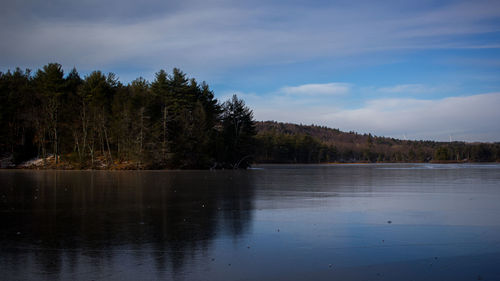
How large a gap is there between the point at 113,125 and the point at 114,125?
337mm

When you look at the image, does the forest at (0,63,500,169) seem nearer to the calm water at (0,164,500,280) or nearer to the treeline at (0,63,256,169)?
the treeline at (0,63,256,169)

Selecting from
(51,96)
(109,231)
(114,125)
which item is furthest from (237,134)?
(109,231)

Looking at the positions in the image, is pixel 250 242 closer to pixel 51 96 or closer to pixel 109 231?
pixel 109 231

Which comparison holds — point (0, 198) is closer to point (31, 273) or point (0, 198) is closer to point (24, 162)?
point (31, 273)

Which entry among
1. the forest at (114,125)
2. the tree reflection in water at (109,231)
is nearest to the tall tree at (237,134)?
the forest at (114,125)

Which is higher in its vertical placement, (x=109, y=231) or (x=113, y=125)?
(x=113, y=125)

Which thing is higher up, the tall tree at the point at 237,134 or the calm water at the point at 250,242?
the tall tree at the point at 237,134

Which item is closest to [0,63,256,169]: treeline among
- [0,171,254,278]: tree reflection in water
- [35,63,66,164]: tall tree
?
[35,63,66,164]: tall tree

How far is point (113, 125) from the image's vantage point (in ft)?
180

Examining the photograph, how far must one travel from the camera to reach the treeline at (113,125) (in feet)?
174

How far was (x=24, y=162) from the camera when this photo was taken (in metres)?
57.7

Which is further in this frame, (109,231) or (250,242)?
(109,231)

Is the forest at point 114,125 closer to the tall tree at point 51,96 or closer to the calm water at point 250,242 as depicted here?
the tall tree at point 51,96

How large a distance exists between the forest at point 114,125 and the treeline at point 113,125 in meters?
0.13
